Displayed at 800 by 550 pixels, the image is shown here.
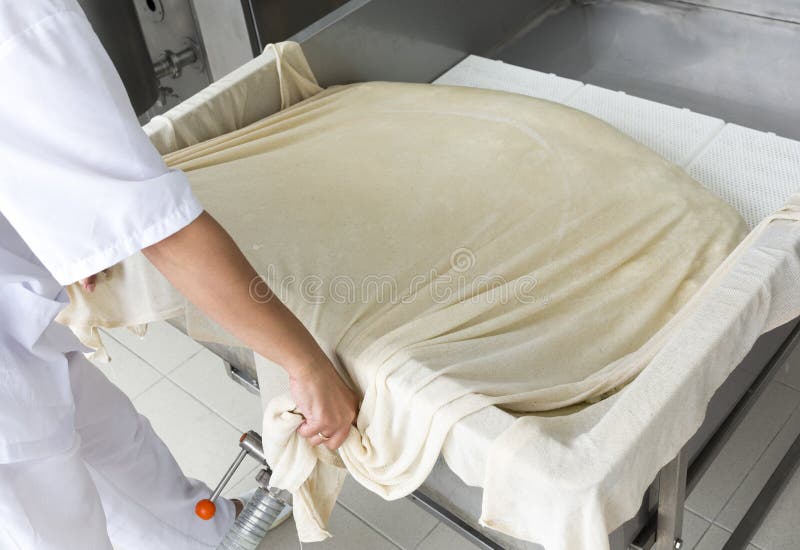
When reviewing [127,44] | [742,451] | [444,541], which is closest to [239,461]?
[444,541]

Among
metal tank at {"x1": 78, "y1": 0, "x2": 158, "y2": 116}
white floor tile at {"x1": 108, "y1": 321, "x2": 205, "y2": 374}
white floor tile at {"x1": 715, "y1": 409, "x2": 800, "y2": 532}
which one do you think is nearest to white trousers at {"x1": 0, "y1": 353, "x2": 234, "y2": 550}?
white floor tile at {"x1": 108, "y1": 321, "x2": 205, "y2": 374}

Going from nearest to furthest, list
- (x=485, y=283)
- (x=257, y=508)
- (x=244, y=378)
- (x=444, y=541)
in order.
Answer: (x=485, y=283), (x=257, y=508), (x=244, y=378), (x=444, y=541)

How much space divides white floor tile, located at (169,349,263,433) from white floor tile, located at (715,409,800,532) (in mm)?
1160

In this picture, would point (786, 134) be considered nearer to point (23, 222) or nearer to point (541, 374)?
point (541, 374)

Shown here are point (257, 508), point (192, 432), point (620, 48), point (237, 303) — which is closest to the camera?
point (237, 303)

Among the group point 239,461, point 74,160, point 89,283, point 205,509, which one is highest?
point 74,160

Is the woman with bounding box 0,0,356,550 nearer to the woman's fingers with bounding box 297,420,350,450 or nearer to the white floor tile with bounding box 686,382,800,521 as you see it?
the woman's fingers with bounding box 297,420,350,450

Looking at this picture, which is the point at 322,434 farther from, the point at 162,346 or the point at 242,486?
the point at 162,346

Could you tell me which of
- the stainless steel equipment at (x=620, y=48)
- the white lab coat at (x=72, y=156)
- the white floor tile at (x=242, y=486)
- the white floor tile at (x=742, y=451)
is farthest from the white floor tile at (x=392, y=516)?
the white lab coat at (x=72, y=156)

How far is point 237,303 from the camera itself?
1.09 m

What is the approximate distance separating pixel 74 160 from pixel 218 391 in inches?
60.5

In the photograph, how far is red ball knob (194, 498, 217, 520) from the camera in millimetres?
1776

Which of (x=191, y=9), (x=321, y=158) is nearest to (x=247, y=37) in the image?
(x=191, y=9)

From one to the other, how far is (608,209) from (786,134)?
0.87 m
